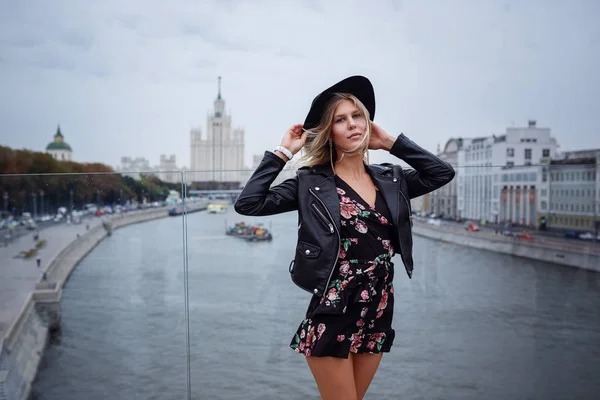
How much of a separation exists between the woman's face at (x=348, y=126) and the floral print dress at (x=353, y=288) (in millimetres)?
128

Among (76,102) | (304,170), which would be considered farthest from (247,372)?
(76,102)

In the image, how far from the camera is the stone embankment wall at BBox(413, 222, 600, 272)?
308 cm

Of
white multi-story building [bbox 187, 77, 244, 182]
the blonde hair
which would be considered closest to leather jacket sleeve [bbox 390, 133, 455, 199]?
the blonde hair

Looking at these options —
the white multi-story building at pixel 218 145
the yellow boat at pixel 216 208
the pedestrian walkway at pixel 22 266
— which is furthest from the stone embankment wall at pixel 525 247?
the white multi-story building at pixel 218 145

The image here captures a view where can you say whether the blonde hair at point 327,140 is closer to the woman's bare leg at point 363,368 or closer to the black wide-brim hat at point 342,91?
the black wide-brim hat at point 342,91

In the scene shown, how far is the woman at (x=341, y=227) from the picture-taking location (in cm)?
171

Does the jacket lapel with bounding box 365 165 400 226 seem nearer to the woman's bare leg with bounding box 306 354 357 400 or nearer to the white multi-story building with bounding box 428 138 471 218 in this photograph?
the woman's bare leg with bounding box 306 354 357 400

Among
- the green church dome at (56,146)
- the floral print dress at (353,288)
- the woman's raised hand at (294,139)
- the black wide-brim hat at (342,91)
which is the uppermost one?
the green church dome at (56,146)

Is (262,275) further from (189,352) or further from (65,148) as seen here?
(65,148)

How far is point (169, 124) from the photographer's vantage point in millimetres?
69562

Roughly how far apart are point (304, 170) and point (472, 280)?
5.51ft

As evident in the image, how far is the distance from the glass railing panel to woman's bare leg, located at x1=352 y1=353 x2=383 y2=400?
119 cm

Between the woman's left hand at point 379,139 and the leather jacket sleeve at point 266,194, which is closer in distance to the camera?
the leather jacket sleeve at point 266,194

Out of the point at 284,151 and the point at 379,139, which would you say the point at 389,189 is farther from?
the point at 284,151
